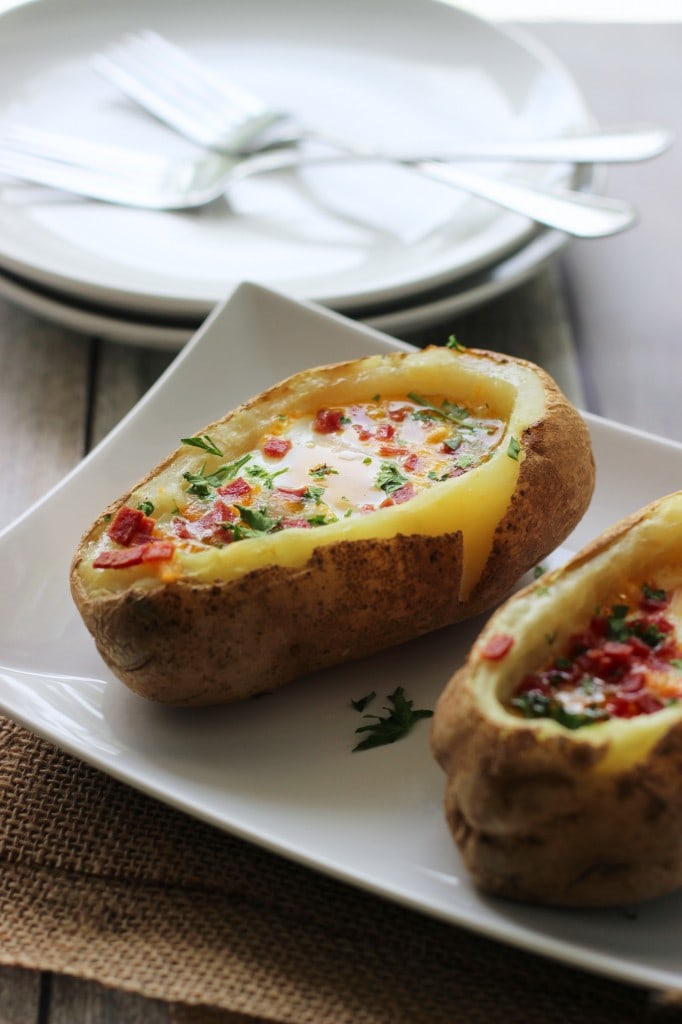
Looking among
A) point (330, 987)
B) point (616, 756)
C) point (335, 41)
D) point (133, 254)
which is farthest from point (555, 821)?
point (335, 41)

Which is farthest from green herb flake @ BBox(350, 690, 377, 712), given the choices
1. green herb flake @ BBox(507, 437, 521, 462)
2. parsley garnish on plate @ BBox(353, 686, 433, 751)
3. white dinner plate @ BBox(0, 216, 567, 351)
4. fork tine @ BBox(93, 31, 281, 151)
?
fork tine @ BBox(93, 31, 281, 151)

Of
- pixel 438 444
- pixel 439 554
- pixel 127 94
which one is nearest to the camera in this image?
pixel 439 554

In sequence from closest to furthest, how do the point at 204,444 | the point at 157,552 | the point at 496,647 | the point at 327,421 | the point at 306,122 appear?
the point at 496,647 < the point at 157,552 < the point at 204,444 < the point at 327,421 < the point at 306,122

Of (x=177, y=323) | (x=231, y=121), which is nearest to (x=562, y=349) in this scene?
(x=177, y=323)

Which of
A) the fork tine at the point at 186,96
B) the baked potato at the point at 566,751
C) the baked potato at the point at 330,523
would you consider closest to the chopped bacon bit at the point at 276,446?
the baked potato at the point at 330,523

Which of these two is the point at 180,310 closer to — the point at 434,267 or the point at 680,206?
the point at 434,267

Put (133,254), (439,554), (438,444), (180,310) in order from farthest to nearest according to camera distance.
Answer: (133,254)
(180,310)
(438,444)
(439,554)

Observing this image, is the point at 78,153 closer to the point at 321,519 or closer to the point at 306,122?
the point at 306,122
